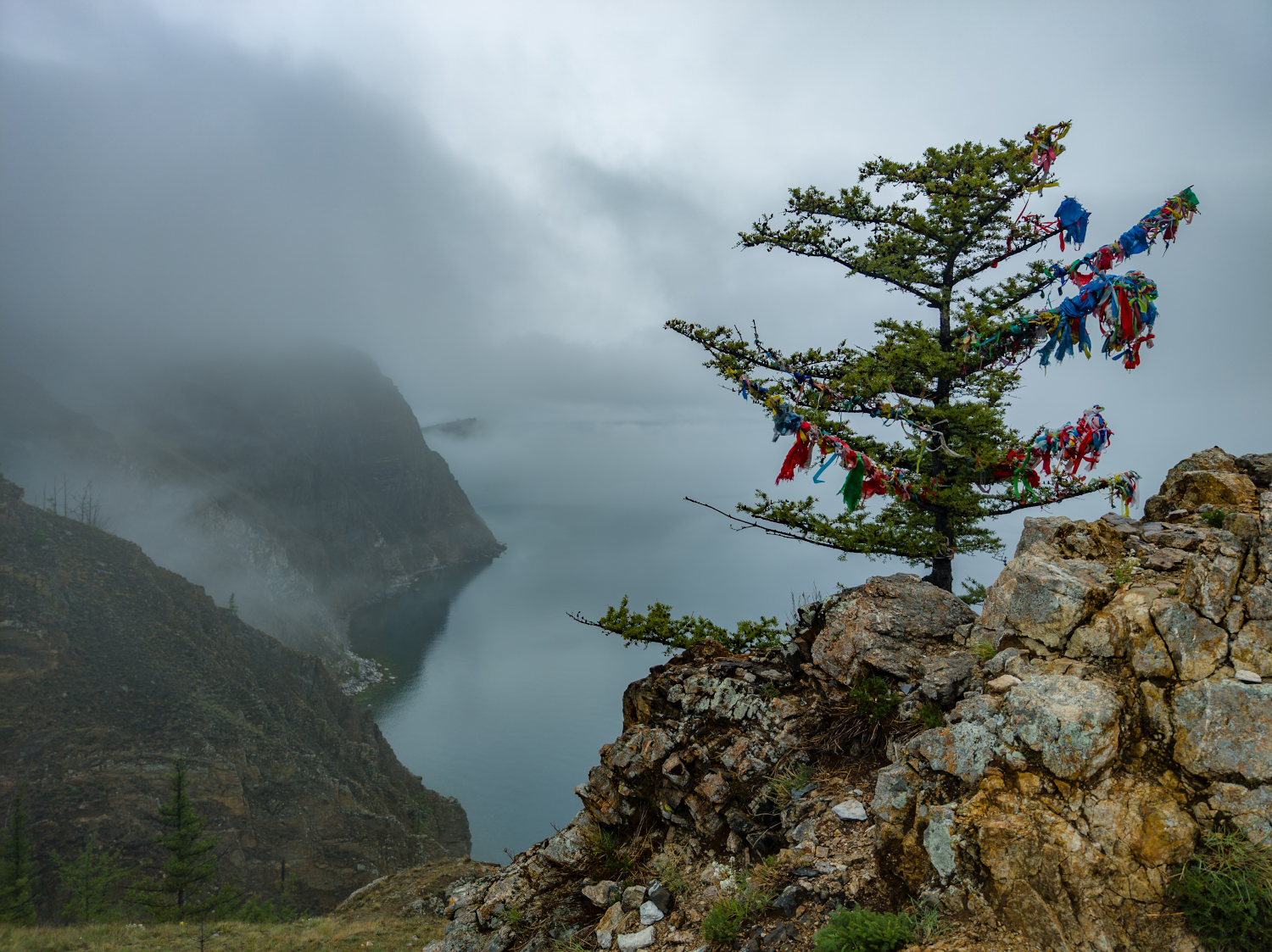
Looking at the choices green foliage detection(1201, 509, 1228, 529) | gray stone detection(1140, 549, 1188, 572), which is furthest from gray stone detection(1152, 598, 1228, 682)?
green foliage detection(1201, 509, 1228, 529)

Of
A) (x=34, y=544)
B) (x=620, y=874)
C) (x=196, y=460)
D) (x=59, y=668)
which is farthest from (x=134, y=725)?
(x=196, y=460)

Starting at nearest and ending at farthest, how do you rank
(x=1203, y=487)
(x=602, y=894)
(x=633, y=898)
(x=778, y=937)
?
(x=778, y=937) < (x=1203, y=487) < (x=633, y=898) < (x=602, y=894)

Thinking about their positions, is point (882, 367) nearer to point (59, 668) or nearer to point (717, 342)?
point (717, 342)

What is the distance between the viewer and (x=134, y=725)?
67562 mm

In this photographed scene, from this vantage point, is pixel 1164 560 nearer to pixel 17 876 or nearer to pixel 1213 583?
pixel 1213 583

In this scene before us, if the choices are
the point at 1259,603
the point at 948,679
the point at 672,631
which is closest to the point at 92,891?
the point at 672,631

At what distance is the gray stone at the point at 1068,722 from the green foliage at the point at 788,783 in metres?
2.83

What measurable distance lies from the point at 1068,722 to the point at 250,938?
31148 mm

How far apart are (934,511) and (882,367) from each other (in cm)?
331

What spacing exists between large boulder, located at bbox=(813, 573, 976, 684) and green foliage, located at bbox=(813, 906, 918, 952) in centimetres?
322

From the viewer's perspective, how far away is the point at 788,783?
7.37m

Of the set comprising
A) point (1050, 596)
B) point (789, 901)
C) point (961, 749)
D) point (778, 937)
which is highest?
point (1050, 596)

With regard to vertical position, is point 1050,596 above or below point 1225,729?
above

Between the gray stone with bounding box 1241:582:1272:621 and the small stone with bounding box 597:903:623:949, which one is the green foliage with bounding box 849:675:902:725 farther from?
the small stone with bounding box 597:903:623:949
